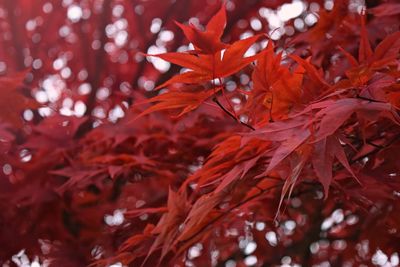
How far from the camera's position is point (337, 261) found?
6.08 feet

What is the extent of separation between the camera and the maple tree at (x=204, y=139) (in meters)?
0.73

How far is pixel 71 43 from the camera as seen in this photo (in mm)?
2426

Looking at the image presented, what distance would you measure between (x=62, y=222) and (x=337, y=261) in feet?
2.90

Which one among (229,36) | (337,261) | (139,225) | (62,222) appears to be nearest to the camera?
(139,225)

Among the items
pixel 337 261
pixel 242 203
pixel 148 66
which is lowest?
pixel 337 261

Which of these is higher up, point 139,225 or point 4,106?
point 4,106

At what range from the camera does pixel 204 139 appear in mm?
1296


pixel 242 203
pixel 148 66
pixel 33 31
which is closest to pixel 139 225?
pixel 242 203

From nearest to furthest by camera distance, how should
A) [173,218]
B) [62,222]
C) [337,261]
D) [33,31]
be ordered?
[173,218]
[62,222]
[337,261]
[33,31]

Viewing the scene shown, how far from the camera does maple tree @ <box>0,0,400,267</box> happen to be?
73 centimetres

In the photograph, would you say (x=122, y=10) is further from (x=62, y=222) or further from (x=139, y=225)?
(x=139, y=225)

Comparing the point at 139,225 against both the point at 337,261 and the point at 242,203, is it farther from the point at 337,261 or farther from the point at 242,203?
the point at 337,261

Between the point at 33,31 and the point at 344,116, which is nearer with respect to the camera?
the point at 344,116

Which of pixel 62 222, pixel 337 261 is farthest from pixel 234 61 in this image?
pixel 337 261
